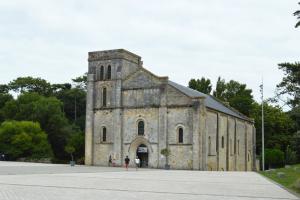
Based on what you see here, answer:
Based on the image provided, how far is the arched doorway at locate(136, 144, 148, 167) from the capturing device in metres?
57.1

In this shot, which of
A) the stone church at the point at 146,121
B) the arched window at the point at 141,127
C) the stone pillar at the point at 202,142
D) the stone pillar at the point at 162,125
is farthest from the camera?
the arched window at the point at 141,127

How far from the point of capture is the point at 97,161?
6003 centimetres

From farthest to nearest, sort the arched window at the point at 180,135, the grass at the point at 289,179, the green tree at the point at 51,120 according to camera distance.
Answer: the green tree at the point at 51,120 < the arched window at the point at 180,135 < the grass at the point at 289,179

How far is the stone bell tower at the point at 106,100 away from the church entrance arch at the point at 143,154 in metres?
2.45

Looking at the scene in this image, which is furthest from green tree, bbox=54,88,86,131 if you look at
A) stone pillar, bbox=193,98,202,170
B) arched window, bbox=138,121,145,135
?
stone pillar, bbox=193,98,202,170

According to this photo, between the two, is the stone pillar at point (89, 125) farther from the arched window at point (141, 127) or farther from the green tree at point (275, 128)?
the green tree at point (275, 128)

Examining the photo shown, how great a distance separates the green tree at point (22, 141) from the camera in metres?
66.8

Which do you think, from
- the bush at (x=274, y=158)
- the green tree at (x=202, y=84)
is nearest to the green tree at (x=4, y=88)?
the green tree at (x=202, y=84)

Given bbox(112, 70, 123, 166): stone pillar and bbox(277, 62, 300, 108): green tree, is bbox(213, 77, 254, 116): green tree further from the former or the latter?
bbox(277, 62, 300, 108): green tree

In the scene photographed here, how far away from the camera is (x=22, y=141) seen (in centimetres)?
6688

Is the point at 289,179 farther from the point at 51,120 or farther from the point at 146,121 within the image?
the point at 51,120

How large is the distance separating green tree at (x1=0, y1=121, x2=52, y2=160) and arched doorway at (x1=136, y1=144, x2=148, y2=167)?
55.7 ft

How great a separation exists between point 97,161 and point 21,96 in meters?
29.5

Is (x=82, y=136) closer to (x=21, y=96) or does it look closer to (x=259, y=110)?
(x=21, y=96)
